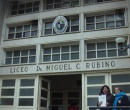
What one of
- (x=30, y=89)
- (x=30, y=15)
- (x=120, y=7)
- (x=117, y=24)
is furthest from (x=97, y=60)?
(x=30, y=15)

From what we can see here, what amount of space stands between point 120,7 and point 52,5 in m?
4.42

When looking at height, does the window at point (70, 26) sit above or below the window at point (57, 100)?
above

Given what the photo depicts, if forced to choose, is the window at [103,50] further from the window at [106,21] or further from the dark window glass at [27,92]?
the dark window glass at [27,92]

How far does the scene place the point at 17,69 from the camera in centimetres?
1388

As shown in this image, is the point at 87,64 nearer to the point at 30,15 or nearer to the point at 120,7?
the point at 120,7

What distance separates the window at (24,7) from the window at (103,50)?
180 inches

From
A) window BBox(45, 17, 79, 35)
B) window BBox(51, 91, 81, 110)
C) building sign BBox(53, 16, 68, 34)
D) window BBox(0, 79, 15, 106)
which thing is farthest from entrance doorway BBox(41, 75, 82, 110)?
building sign BBox(53, 16, 68, 34)

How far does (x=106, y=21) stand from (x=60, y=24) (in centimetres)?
274

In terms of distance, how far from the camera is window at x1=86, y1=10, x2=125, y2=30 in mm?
13039

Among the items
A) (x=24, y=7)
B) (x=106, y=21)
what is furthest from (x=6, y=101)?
(x=106, y=21)

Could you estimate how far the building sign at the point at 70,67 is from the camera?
12.0 meters

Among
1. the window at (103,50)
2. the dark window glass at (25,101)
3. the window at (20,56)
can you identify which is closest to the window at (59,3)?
the window at (103,50)

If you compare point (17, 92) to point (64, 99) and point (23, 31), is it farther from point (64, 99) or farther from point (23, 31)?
point (23, 31)

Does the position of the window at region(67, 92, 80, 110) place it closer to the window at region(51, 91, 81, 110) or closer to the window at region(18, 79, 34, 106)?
the window at region(51, 91, 81, 110)
